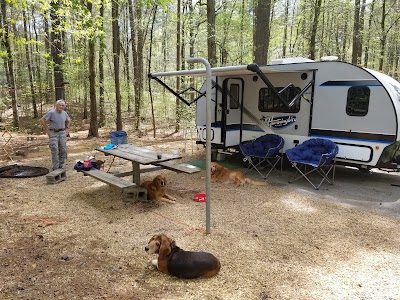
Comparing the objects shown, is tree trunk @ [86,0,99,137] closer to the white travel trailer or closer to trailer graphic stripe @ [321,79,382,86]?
the white travel trailer

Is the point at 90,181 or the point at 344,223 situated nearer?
the point at 344,223

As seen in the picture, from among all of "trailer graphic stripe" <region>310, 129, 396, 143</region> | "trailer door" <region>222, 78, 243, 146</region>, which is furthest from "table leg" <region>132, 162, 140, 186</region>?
"trailer graphic stripe" <region>310, 129, 396, 143</region>

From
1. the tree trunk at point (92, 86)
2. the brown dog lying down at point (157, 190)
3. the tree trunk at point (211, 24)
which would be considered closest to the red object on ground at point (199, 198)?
the brown dog lying down at point (157, 190)

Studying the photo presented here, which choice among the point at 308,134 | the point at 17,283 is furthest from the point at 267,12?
the point at 17,283

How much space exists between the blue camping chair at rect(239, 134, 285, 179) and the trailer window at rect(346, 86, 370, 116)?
1509 millimetres

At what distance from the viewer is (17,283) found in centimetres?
266

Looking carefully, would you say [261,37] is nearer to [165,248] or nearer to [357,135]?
[357,135]

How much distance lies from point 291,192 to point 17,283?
4.38m

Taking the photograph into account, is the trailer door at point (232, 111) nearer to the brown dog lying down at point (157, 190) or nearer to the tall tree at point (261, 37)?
the tall tree at point (261, 37)

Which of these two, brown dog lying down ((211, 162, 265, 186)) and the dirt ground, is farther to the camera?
brown dog lying down ((211, 162, 265, 186))

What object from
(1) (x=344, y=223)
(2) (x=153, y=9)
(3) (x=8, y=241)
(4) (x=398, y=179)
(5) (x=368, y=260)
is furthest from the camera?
(2) (x=153, y=9)

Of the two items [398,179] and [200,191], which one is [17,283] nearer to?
[200,191]

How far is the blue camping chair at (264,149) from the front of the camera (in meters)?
6.57

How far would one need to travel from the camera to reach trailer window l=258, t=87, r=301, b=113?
272 inches
